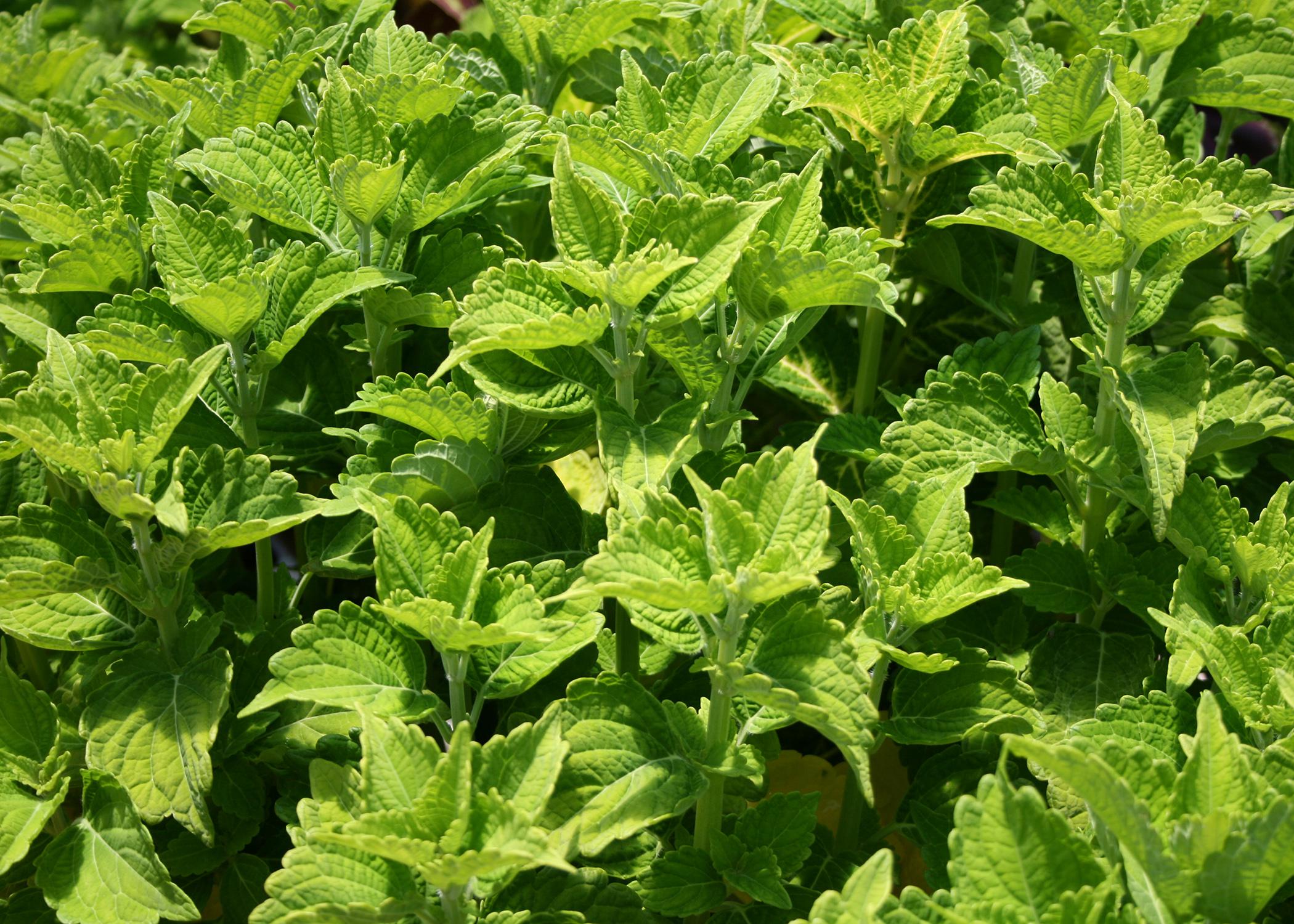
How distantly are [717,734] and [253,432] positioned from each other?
0.61 m

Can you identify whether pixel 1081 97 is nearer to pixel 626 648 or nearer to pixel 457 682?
pixel 626 648

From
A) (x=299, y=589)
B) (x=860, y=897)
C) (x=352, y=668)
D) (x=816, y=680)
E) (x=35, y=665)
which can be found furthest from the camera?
(x=35, y=665)

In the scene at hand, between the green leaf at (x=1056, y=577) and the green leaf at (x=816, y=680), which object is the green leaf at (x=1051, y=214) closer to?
the green leaf at (x=1056, y=577)

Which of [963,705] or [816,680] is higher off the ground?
[816,680]

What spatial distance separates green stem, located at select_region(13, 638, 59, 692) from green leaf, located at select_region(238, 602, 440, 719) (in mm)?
609

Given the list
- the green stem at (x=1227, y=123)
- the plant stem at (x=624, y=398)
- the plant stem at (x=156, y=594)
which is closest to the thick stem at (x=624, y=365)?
the plant stem at (x=624, y=398)

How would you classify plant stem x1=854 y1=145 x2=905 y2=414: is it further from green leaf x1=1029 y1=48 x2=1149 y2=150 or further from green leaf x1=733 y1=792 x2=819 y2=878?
green leaf x1=733 y1=792 x2=819 y2=878

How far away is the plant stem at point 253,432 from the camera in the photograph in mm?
1357

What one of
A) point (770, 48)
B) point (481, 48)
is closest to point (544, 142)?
point (770, 48)

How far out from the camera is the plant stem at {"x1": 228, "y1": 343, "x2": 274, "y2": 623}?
4.45ft

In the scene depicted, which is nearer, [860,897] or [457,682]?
[860,897]

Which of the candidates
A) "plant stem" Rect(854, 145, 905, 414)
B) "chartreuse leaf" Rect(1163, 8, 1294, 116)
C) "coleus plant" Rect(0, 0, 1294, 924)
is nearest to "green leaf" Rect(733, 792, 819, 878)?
"coleus plant" Rect(0, 0, 1294, 924)

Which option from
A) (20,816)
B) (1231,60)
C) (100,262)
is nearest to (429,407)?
(100,262)

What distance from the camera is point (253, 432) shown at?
140 cm
